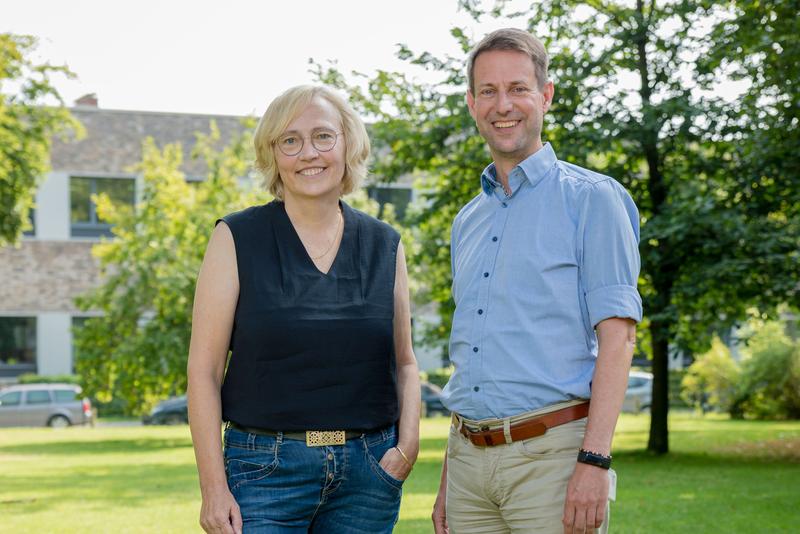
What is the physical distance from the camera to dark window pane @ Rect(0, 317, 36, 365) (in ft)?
127

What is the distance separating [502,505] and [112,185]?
3780cm

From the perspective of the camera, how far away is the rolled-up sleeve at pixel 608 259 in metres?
3.49

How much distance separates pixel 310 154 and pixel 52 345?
3721 centimetres

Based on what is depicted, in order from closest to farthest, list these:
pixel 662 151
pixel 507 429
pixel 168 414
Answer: pixel 507 429, pixel 662 151, pixel 168 414

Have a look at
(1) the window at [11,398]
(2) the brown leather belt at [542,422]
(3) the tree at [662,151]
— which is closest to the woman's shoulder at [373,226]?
(2) the brown leather belt at [542,422]

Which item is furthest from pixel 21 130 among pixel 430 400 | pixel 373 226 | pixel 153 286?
pixel 373 226

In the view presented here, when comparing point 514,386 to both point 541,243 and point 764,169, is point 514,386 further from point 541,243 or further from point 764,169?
point 764,169

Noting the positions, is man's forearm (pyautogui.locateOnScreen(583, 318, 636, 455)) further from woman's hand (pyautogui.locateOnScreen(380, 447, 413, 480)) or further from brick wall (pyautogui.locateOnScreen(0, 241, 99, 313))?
brick wall (pyautogui.locateOnScreen(0, 241, 99, 313))

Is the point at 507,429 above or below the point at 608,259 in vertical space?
below

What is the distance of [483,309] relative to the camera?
3.71m

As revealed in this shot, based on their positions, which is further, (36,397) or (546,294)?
(36,397)

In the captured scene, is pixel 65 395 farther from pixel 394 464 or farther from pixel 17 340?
pixel 394 464

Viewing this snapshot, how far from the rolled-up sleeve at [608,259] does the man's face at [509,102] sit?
36 cm

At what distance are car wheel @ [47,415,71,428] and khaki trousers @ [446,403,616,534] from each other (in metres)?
30.5
